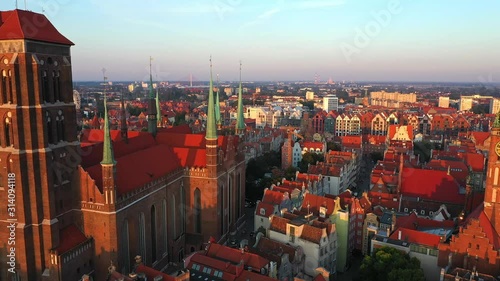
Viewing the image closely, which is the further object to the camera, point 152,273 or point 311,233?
point 311,233

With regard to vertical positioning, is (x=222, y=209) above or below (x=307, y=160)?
below

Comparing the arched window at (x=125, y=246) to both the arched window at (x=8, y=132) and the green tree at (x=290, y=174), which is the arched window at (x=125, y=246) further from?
the green tree at (x=290, y=174)

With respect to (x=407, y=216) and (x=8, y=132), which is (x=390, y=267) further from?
(x=8, y=132)

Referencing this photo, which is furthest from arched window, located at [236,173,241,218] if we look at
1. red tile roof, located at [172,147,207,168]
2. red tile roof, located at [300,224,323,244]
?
red tile roof, located at [300,224,323,244]

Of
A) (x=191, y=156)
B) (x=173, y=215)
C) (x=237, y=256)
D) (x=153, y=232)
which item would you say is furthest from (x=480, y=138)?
(x=153, y=232)

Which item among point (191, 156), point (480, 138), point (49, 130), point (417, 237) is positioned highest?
point (49, 130)

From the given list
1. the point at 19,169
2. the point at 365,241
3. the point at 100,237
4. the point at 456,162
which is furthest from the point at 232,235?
the point at 456,162

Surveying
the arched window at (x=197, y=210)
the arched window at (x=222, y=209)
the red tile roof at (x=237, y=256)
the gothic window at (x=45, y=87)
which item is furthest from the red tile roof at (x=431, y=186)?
the gothic window at (x=45, y=87)
